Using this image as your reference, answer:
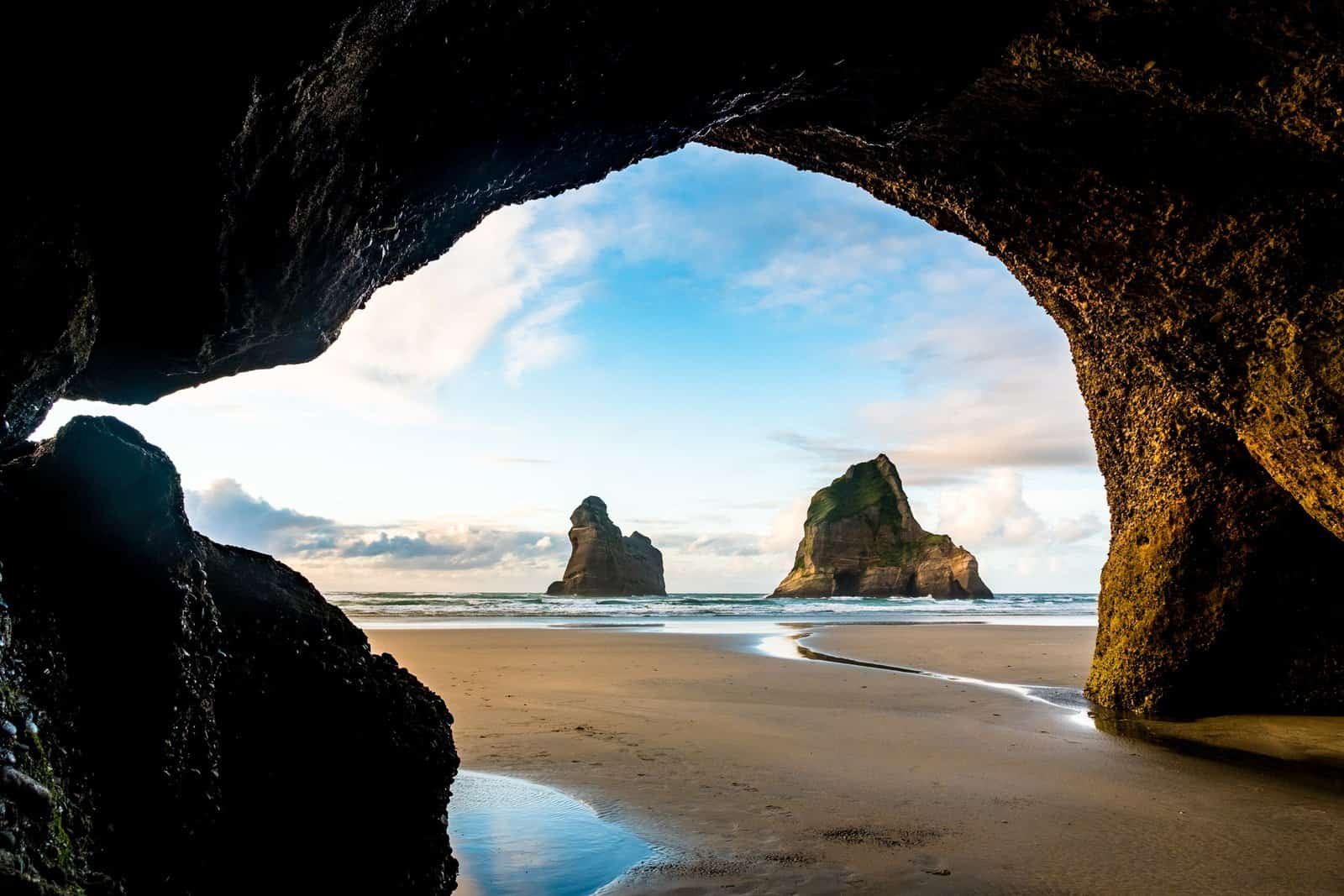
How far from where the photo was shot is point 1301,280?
12.9 ft

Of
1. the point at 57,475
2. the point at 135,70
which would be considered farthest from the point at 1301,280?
the point at 57,475

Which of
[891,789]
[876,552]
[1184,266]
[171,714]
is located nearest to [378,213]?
[171,714]

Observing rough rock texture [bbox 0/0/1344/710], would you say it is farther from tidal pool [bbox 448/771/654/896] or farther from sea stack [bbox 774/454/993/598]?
sea stack [bbox 774/454/993/598]

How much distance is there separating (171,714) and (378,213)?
1.58 meters

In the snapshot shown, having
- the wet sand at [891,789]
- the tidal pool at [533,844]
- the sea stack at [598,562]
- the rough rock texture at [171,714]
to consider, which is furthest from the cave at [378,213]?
the sea stack at [598,562]

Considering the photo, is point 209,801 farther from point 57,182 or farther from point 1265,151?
point 1265,151

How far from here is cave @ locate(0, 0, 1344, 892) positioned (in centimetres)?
162

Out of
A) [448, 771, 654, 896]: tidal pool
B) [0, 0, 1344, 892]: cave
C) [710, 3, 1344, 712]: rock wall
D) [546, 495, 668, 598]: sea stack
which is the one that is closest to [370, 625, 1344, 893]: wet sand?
[448, 771, 654, 896]: tidal pool

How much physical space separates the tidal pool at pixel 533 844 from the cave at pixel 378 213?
42cm

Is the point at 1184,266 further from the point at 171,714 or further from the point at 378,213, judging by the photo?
the point at 171,714

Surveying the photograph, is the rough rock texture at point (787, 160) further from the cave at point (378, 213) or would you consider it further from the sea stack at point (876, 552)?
the sea stack at point (876, 552)

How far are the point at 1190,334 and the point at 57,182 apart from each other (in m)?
5.07

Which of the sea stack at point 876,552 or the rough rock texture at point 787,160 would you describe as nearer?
the rough rock texture at point 787,160

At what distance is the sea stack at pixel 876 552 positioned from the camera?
55156 mm
